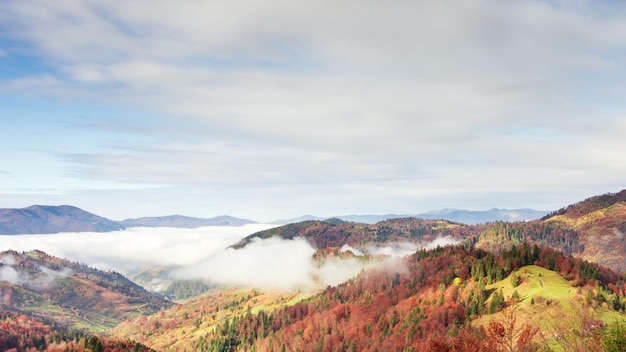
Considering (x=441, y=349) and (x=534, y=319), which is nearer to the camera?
(x=441, y=349)

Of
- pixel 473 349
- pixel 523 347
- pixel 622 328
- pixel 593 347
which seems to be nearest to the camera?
pixel 622 328

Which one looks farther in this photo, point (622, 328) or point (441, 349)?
point (441, 349)

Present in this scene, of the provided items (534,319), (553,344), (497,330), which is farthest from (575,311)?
(497,330)

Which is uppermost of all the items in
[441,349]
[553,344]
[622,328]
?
[622,328]

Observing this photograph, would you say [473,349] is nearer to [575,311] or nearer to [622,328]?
[622,328]

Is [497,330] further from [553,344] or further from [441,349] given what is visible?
[553,344]

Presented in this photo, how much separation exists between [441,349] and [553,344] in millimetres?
90835

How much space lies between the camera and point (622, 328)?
2596 inches

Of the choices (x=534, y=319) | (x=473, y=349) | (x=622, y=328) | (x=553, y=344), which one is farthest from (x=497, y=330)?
(x=534, y=319)

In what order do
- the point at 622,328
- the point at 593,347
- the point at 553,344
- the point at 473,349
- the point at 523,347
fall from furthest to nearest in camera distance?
1. the point at 553,344
2. the point at 523,347
3. the point at 473,349
4. the point at 593,347
5. the point at 622,328

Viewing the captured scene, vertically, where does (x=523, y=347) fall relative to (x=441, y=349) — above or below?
below

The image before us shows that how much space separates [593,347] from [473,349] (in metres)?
24.7

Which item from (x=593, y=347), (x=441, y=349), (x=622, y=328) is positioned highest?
(x=622, y=328)

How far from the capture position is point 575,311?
193125mm
